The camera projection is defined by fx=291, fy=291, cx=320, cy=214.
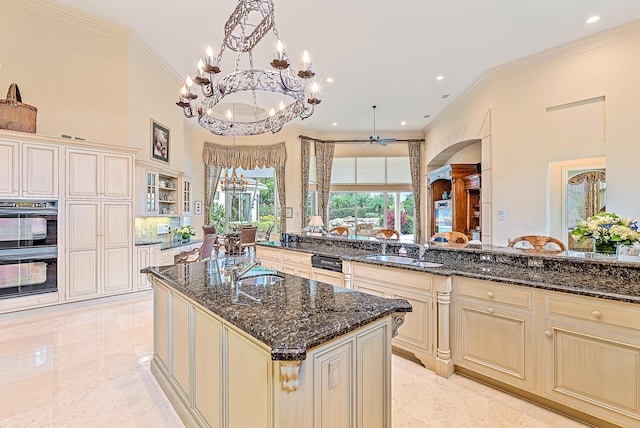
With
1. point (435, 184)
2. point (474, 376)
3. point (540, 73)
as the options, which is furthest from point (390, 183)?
point (474, 376)

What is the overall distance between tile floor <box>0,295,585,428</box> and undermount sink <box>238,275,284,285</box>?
41.8 inches

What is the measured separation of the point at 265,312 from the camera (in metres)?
1.47

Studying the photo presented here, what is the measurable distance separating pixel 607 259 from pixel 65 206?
20.4 ft

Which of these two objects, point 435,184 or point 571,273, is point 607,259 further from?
point 435,184

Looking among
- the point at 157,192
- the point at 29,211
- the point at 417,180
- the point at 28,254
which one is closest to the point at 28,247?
the point at 28,254

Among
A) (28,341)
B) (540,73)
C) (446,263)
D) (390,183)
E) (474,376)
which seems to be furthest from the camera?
(390,183)

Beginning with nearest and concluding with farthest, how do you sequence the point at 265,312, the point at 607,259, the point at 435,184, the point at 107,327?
1. the point at 265,312
2. the point at 607,259
3. the point at 107,327
4. the point at 435,184

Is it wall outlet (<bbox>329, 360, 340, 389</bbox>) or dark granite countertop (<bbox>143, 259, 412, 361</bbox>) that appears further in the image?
wall outlet (<bbox>329, 360, 340, 389</bbox>)

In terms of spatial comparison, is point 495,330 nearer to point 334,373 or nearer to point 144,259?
point 334,373

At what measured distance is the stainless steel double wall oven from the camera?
3756mm

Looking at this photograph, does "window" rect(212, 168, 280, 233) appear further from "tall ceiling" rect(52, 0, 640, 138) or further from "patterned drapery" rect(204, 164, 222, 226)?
"tall ceiling" rect(52, 0, 640, 138)

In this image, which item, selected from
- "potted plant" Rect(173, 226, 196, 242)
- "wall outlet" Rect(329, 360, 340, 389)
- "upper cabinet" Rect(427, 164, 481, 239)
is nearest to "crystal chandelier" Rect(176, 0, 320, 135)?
"wall outlet" Rect(329, 360, 340, 389)

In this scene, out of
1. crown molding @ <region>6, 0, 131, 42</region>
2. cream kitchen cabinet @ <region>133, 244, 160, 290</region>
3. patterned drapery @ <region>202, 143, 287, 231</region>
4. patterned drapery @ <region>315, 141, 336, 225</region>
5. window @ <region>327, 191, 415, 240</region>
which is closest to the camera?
crown molding @ <region>6, 0, 131, 42</region>

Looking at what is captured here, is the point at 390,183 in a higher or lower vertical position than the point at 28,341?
Answer: higher
